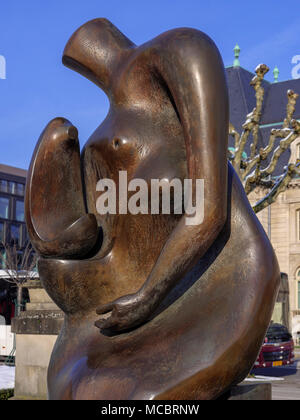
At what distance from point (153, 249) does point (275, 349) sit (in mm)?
15156

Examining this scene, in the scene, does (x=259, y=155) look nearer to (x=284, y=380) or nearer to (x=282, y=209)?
(x=284, y=380)

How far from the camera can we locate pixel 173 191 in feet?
8.61

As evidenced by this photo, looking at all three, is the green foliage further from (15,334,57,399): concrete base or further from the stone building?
the stone building

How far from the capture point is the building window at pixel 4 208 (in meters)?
47.7

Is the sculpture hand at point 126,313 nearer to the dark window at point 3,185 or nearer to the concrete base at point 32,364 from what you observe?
the concrete base at point 32,364

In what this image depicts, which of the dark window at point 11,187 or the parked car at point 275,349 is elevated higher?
the dark window at point 11,187

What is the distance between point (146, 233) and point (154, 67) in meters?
0.75

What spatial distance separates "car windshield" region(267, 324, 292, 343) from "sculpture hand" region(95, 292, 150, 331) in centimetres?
1465

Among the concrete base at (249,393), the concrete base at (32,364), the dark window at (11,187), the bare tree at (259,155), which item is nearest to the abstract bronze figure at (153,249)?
the concrete base at (249,393)

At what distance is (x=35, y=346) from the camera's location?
8.66m

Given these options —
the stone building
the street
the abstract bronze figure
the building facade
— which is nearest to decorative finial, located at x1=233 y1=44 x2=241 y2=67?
the stone building

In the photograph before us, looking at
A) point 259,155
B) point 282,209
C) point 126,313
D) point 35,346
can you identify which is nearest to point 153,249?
point 126,313

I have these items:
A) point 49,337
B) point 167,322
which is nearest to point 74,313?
point 167,322

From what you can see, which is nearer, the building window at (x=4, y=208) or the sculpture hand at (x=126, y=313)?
the sculpture hand at (x=126, y=313)
